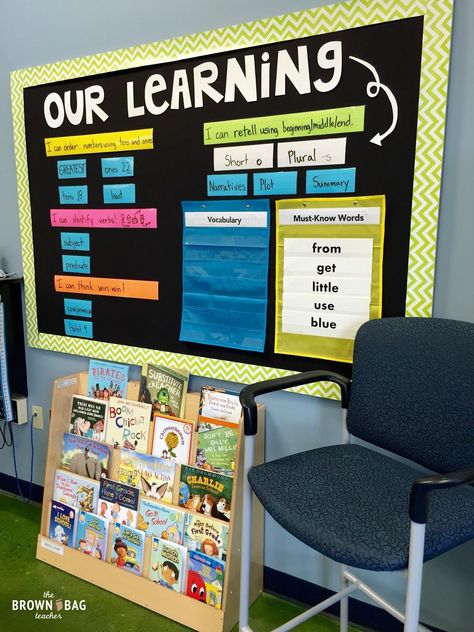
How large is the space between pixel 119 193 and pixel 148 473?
102 cm

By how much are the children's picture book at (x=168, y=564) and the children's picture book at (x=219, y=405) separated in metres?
0.44

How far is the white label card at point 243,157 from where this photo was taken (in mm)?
1480

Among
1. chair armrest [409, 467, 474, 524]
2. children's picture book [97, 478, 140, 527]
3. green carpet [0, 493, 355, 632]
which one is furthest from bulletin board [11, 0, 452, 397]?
green carpet [0, 493, 355, 632]

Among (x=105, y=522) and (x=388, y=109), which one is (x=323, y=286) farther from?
(x=105, y=522)

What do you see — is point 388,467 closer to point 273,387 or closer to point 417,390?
point 417,390

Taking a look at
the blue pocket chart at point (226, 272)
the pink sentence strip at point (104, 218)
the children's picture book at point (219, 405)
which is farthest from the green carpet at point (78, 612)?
the pink sentence strip at point (104, 218)

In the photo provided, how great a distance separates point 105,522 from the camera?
5.80ft

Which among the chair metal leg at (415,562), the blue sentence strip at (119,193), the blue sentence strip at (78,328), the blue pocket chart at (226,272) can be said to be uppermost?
the blue sentence strip at (119,193)

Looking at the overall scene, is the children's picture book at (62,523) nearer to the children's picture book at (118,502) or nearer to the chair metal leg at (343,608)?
the children's picture book at (118,502)

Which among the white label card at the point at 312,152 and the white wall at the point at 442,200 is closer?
the white wall at the point at 442,200

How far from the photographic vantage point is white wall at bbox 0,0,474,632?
49.1 inches

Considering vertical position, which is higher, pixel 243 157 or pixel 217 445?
pixel 243 157

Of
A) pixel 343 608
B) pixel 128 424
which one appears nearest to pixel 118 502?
pixel 128 424

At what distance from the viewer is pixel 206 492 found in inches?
63.0
